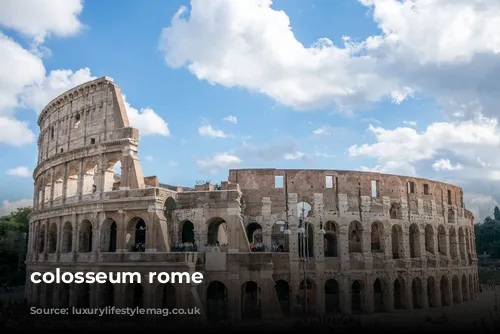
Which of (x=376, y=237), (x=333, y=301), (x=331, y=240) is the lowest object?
(x=333, y=301)

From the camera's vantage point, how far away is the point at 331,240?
35.3 metres

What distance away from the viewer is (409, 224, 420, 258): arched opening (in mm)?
36219

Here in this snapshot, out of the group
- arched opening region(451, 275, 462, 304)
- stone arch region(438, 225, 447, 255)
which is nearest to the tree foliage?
arched opening region(451, 275, 462, 304)

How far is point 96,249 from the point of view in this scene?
30.5 m

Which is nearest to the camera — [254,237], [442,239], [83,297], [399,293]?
[83,297]

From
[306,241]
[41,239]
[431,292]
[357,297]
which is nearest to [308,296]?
[306,241]

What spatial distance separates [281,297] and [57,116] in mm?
22617

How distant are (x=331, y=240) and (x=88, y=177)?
18.7 m

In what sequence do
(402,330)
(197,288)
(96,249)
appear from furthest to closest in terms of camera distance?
(96,249) → (197,288) → (402,330)

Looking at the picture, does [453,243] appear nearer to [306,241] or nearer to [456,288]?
[456,288]

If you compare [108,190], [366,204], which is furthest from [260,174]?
[108,190]

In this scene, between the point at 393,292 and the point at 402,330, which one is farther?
the point at 393,292

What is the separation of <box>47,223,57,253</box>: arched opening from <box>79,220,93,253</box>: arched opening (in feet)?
12.8

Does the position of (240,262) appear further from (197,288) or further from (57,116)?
(57,116)
